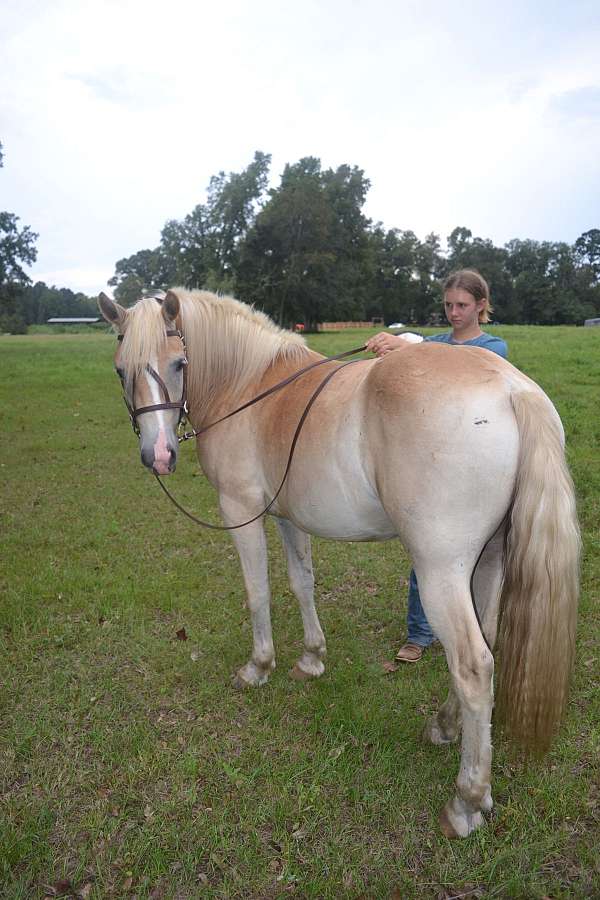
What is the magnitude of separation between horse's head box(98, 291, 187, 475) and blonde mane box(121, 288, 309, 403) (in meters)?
0.23

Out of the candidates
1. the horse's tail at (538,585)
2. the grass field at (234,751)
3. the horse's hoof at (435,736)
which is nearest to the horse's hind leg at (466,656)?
the horse's tail at (538,585)

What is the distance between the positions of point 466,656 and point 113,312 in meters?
2.56

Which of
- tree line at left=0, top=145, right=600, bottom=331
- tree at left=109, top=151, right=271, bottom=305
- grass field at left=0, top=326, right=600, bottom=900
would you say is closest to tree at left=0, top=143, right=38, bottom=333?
tree line at left=0, top=145, right=600, bottom=331

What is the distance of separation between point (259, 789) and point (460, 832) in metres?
0.97

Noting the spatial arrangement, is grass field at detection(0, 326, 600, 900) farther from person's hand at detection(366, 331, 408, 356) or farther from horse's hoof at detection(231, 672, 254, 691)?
person's hand at detection(366, 331, 408, 356)

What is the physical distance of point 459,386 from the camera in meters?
2.23

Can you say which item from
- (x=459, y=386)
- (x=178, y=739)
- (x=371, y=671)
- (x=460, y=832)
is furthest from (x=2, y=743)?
(x=459, y=386)

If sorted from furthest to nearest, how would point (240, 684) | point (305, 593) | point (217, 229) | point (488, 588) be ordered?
point (217, 229), point (305, 593), point (240, 684), point (488, 588)

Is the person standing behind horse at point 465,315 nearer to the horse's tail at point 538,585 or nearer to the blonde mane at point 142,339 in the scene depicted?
the horse's tail at point 538,585

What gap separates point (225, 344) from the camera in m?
3.41

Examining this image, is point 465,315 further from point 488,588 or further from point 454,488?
point 488,588

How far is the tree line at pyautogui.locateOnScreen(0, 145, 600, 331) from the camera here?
4075cm

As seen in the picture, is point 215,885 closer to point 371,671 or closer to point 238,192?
point 371,671

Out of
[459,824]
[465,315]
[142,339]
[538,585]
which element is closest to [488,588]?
[538,585]
